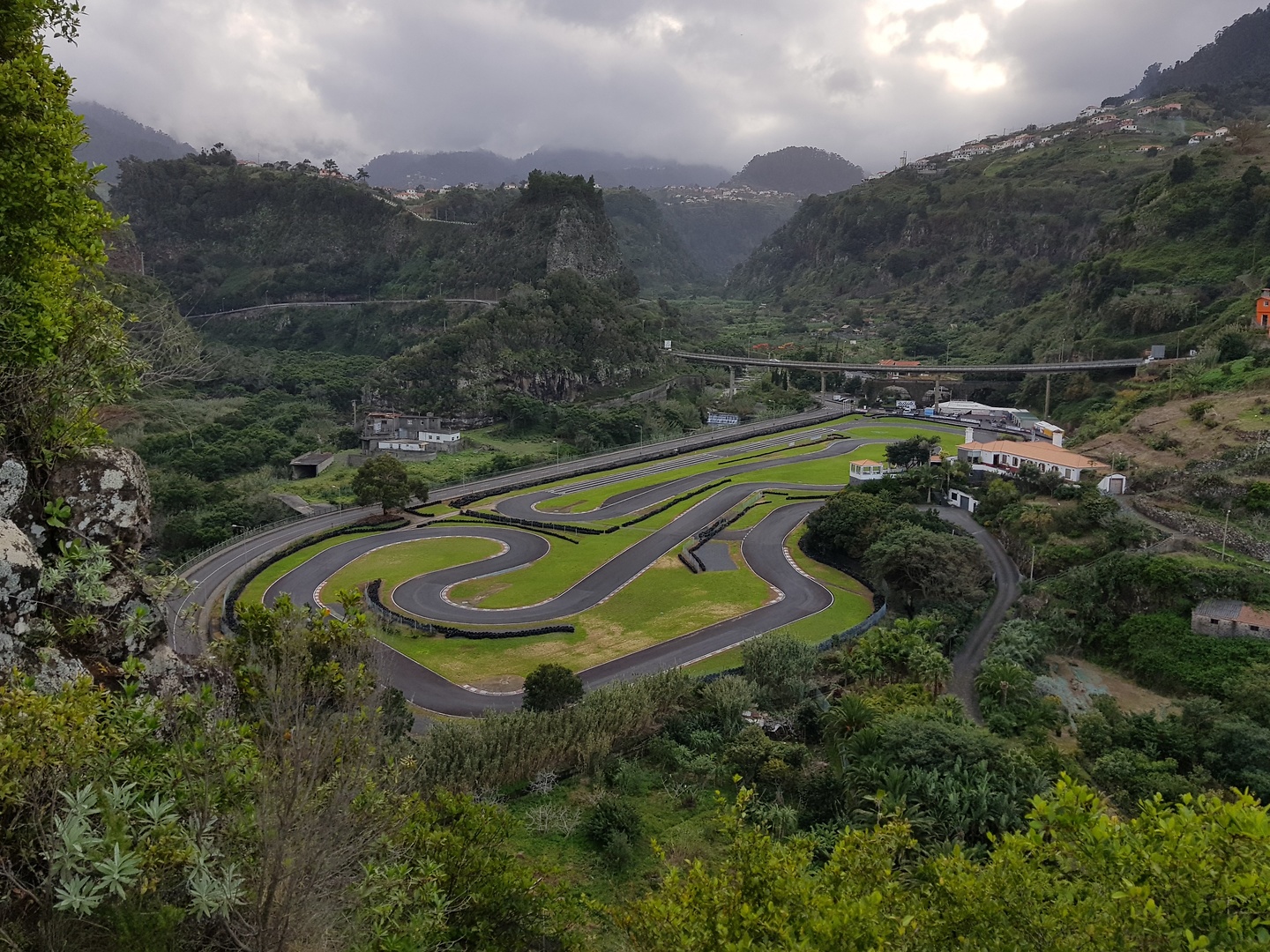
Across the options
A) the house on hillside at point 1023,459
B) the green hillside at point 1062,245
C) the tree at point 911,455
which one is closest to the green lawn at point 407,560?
the tree at point 911,455

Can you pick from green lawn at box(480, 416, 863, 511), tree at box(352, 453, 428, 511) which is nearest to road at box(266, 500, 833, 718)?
tree at box(352, 453, 428, 511)

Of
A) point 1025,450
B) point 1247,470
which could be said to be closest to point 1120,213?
point 1025,450

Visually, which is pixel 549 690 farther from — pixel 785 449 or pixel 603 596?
pixel 785 449

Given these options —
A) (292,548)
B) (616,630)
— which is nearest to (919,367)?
Answer: (616,630)

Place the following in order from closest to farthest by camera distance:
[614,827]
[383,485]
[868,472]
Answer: [614,827], [383,485], [868,472]

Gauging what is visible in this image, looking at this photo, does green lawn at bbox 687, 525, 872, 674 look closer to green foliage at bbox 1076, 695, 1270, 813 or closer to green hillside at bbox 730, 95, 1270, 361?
green foliage at bbox 1076, 695, 1270, 813

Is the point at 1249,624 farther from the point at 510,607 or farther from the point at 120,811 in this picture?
the point at 120,811

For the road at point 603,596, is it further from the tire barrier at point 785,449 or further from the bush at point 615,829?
the tire barrier at point 785,449

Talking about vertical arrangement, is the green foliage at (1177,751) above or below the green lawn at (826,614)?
above
